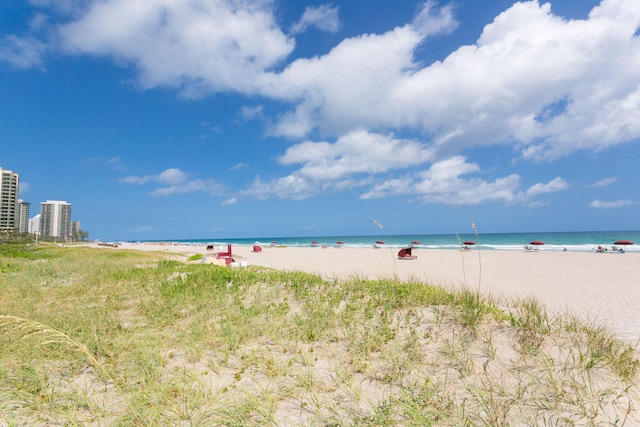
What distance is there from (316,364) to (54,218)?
15162 cm

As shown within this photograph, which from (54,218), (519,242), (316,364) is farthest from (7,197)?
(519,242)

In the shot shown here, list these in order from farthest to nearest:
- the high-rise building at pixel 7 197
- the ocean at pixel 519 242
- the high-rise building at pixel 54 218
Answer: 1. the high-rise building at pixel 54 218
2. the high-rise building at pixel 7 197
3. the ocean at pixel 519 242

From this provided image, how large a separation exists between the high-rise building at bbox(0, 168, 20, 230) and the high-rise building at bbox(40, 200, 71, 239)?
52928mm

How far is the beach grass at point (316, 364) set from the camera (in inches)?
126

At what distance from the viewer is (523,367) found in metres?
4.10

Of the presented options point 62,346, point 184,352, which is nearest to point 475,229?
point 184,352

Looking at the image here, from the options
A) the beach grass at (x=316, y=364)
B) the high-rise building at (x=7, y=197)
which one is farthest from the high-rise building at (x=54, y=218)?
the beach grass at (x=316, y=364)

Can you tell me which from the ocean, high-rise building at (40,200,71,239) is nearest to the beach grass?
the ocean

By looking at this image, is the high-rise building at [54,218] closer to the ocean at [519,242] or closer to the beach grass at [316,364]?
the ocean at [519,242]

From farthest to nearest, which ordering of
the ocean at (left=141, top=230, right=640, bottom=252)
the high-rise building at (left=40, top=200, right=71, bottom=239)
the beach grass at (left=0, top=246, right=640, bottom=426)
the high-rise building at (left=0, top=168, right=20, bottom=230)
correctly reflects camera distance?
the high-rise building at (left=40, top=200, right=71, bottom=239)
the high-rise building at (left=0, top=168, right=20, bottom=230)
the ocean at (left=141, top=230, right=640, bottom=252)
the beach grass at (left=0, top=246, right=640, bottom=426)

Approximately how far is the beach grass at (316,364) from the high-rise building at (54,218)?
139m

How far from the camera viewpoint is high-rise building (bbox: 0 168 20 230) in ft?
213

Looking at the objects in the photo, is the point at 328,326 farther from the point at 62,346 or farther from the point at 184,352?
the point at 62,346

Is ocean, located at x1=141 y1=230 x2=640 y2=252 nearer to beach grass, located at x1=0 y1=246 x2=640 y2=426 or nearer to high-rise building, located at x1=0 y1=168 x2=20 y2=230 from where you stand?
beach grass, located at x1=0 y1=246 x2=640 y2=426
